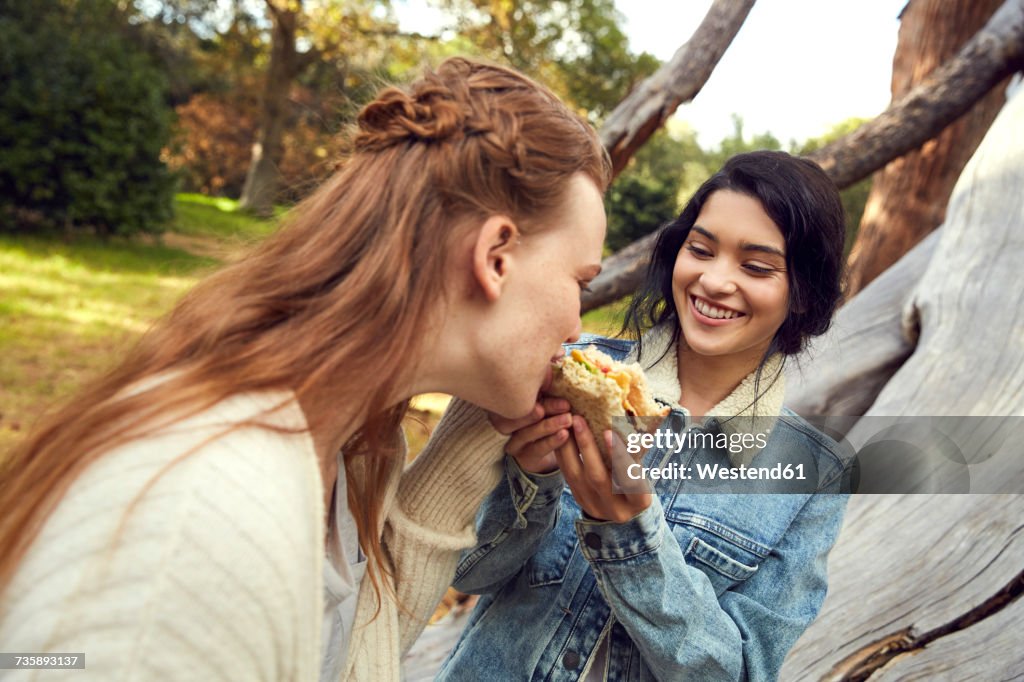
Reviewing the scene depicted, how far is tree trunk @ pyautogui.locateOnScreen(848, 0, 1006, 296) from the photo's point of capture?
505cm

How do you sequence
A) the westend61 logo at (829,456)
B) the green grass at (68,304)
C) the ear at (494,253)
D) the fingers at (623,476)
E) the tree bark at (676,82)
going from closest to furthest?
the ear at (494,253) → the fingers at (623,476) → the westend61 logo at (829,456) → the tree bark at (676,82) → the green grass at (68,304)

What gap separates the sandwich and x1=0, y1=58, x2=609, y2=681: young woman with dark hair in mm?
90

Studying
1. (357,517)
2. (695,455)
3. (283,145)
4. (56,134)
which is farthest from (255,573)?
(283,145)

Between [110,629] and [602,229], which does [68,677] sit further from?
[602,229]

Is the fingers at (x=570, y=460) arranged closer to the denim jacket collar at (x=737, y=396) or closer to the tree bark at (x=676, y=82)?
the denim jacket collar at (x=737, y=396)

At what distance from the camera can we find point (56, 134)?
35.0 ft

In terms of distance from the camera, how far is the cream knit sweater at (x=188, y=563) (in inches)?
41.8

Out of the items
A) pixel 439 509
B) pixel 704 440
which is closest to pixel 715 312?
pixel 704 440

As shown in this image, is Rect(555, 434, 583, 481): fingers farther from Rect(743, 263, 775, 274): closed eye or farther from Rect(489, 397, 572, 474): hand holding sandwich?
Rect(743, 263, 775, 274): closed eye

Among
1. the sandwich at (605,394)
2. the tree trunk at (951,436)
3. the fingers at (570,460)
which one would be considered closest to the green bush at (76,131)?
the tree trunk at (951,436)

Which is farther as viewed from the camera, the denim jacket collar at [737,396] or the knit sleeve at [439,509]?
the denim jacket collar at [737,396]

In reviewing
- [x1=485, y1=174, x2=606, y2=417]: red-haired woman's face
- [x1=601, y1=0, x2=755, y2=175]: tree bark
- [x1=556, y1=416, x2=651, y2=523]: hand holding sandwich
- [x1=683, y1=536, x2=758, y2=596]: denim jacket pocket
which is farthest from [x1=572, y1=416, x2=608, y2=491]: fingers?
[x1=601, y1=0, x2=755, y2=175]: tree bark

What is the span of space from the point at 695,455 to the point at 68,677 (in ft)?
4.55

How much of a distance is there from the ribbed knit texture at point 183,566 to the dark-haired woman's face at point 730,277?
1.10 meters
